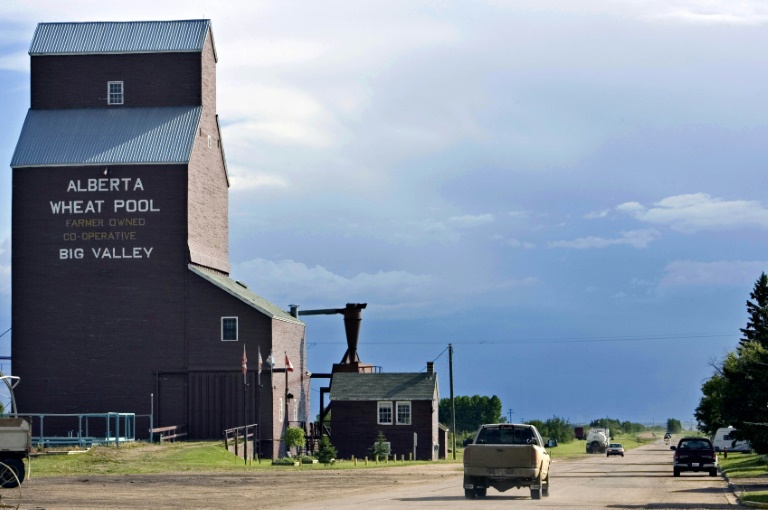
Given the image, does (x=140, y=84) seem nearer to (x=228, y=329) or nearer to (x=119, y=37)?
(x=119, y=37)

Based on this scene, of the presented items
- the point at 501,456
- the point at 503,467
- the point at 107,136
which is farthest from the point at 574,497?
the point at 107,136

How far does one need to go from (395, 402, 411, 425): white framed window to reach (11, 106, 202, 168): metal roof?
21.8 metres

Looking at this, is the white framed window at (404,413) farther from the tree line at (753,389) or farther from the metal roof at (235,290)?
the tree line at (753,389)

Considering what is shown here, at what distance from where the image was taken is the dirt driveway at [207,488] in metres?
29.9

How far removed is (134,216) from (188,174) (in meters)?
3.78

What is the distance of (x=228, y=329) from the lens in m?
66.1

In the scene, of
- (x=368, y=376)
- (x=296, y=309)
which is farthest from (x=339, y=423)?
(x=296, y=309)

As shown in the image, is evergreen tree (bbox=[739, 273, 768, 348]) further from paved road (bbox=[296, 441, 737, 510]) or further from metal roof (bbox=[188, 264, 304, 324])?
metal roof (bbox=[188, 264, 304, 324])

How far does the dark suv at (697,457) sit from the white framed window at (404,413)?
29.6 meters

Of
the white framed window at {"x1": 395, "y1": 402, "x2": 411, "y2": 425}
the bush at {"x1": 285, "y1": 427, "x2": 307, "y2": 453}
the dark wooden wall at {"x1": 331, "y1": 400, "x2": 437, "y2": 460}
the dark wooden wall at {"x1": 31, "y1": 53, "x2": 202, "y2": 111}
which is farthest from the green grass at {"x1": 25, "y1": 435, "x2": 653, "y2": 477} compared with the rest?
the dark wooden wall at {"x1": 31, "y1": 53, "x2": 202, "y2": 111}

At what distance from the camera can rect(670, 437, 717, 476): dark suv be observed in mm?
48094

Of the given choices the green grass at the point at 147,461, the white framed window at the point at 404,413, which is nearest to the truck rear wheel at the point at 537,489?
the green grass at the point at 147,461

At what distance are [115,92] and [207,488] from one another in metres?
37.8

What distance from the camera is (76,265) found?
66188 mm
